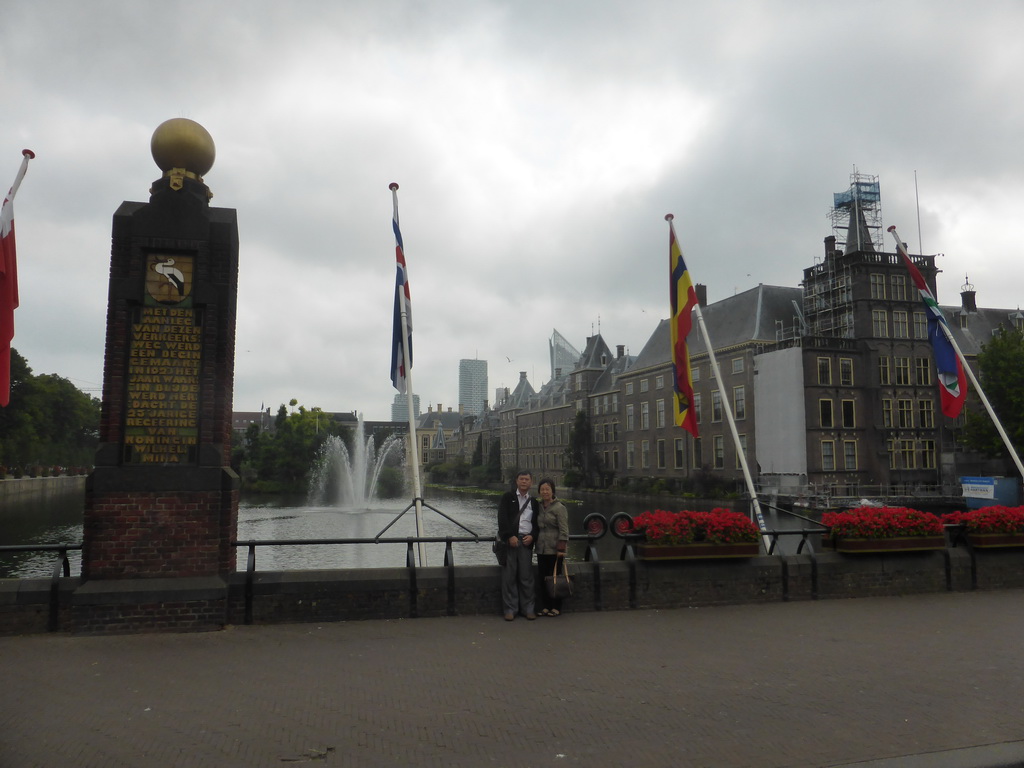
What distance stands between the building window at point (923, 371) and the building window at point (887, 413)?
11.4ft

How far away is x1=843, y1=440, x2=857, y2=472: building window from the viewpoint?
52781mm

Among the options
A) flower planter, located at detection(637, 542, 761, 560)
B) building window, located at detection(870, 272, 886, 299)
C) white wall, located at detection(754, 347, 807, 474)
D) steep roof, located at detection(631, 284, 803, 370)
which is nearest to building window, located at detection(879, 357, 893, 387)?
building window, located at detection(870, 272, 886, 299)

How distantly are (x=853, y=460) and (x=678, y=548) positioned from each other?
4805 centimetres

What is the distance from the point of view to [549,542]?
9.77 m

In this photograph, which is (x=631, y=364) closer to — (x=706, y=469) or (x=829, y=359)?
(x=706, y=469)

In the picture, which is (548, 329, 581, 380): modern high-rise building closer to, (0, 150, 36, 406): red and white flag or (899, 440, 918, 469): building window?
(899, 440, 918, 469): building window

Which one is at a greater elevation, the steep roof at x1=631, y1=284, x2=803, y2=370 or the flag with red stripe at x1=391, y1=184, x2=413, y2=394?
the steep roof at x1=631, y1=284, x2=803, y2=370

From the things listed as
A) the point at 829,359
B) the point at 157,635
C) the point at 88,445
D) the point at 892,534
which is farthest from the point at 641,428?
the point at 88,445

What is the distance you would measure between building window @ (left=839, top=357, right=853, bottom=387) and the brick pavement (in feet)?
156

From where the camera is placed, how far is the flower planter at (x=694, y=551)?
10.3 metres

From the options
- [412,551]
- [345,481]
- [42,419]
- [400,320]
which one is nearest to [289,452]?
[345,481]

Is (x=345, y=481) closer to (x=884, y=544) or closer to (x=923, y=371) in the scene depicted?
(x=923, y=371)

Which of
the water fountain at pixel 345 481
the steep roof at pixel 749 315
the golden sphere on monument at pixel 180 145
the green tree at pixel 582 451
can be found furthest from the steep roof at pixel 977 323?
the golden sphere on monument at pixel 180 145

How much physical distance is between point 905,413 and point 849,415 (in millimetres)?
4623
